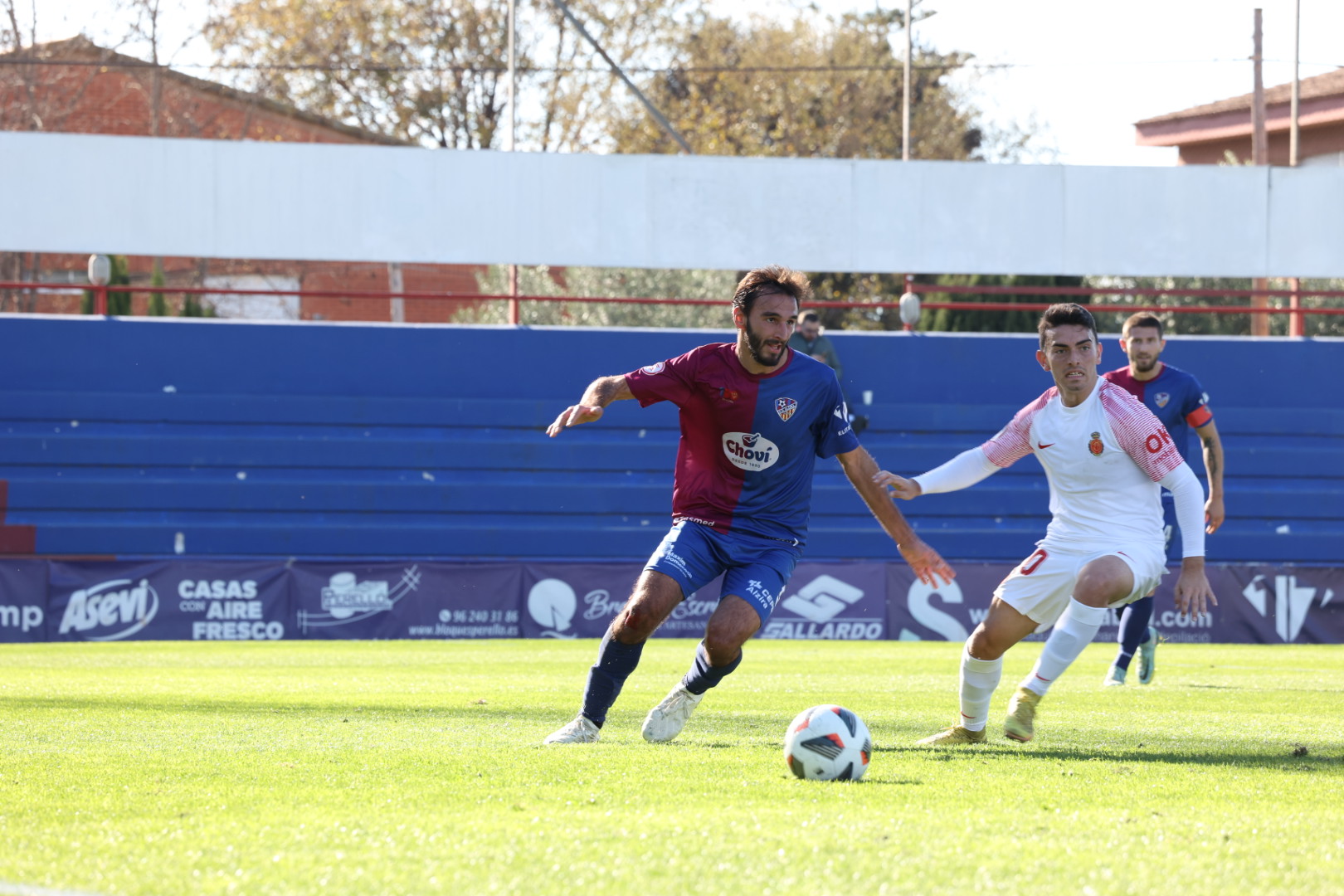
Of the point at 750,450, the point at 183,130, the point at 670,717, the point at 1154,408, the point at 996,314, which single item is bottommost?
the point at 670,717

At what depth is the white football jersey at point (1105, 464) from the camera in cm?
657

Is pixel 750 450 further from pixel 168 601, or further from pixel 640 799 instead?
pixel 168 601

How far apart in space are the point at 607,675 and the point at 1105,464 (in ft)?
8.24

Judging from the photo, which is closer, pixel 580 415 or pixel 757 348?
pixel 580 415

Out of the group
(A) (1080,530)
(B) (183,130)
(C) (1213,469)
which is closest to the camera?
(A) (1080,530)

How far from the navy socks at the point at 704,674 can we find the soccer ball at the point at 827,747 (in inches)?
37.0

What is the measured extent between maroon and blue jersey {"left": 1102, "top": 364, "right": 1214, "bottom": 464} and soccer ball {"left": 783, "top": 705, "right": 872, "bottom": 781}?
4.81 meters

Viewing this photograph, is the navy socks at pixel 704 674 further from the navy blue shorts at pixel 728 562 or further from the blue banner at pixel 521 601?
the blue banner at pixel 521 601

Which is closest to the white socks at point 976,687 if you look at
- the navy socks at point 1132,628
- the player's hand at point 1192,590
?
the player's hand at point 1192,590

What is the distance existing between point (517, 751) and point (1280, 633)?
1327 centimetres

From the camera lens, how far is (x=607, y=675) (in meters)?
6.26

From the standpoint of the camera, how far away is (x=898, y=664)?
1224 centimetres

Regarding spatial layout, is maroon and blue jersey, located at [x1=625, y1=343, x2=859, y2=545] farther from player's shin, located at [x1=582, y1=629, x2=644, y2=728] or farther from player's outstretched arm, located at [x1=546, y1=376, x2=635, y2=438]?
player's shin, located at [x1=582, y1=629, x2=644, y2=728]

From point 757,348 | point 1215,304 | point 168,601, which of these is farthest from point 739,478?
point 1215,304
